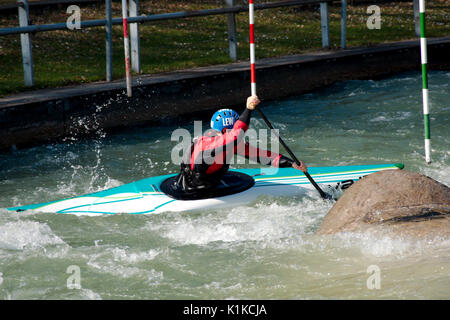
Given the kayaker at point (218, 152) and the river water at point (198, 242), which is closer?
the river water at point (198, 242)

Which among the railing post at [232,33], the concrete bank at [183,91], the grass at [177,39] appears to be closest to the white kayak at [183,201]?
the concrete bank at [183,91]

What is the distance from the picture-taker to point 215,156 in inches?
252

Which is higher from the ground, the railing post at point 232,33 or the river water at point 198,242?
the railing post at point 232,33

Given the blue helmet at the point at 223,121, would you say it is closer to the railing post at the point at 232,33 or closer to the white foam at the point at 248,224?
the white foam at the point at 248,224

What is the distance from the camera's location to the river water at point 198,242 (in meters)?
4.97

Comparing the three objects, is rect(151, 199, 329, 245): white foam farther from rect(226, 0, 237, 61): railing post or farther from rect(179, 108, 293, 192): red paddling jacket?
rect(226, 0, 237, 61): railing post

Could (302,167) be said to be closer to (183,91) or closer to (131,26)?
(183,91)

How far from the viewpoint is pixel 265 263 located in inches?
211

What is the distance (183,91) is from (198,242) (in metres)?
4.44

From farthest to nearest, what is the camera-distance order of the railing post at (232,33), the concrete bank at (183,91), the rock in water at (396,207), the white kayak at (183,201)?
the railing post at (232,33), the concrete bank at (183,91), the white kayak at (183,201), the rock in water at (396,207)

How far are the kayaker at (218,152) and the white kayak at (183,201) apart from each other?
21 centimetres

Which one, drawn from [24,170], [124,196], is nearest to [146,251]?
[124,196]
